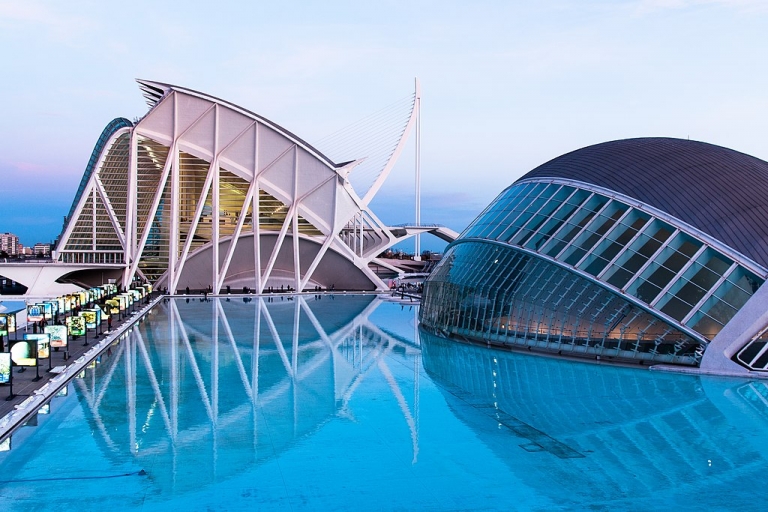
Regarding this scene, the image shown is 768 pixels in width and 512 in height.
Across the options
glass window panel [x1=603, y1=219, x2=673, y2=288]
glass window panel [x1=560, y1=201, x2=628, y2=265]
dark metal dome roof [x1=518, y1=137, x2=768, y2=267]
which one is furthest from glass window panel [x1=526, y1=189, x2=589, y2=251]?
glass window panel [x1=603, y1=219, x2=673, y2=288]

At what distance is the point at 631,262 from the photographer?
23.7 m

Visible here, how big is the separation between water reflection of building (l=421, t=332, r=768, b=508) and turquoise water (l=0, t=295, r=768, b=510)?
5 centimetres

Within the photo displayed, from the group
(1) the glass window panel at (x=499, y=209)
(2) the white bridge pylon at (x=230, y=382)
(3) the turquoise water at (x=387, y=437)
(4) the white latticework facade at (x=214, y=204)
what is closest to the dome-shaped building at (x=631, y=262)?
(1) the glass window panel at (x=499, y=209)

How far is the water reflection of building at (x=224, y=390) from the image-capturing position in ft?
43.2

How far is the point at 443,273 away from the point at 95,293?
75.2 feet

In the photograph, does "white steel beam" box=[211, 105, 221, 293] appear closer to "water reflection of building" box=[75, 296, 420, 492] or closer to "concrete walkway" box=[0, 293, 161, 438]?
"water reflection of building" box=[75, 296, 420, 492]

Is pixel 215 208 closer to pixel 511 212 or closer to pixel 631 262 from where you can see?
pixel 511 212

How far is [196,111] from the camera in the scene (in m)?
61.6

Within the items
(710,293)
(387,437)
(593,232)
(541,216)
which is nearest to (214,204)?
(541,216)

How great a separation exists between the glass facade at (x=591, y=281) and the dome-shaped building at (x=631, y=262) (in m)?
0.03

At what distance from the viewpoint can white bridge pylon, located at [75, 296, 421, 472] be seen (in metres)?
14.5

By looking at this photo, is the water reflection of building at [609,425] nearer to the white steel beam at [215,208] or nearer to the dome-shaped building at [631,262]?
the dome-shaped building at [631,262]

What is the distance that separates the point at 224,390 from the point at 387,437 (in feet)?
20.1

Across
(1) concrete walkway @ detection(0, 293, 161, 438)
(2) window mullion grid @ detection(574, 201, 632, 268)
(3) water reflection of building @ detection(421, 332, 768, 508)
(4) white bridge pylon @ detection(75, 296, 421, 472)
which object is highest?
(2) window mullion grid @ detection(574, 201, 632, 268)
